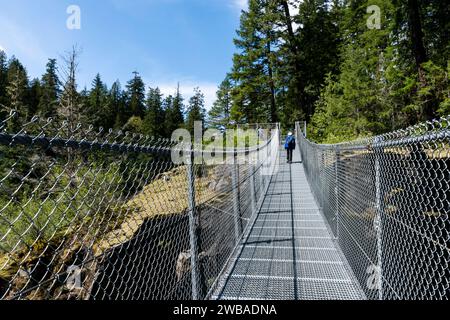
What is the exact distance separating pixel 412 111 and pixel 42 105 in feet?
171

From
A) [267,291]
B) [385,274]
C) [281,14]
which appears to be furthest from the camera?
[281,14]

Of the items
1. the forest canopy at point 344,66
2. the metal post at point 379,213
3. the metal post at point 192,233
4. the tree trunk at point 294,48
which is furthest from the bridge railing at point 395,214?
the tree trunk at point 294,48

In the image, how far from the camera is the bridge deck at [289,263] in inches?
136

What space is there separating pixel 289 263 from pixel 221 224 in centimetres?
Result: 110

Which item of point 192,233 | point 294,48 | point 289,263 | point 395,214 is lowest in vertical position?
point 289,263

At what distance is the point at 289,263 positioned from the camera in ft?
14.0

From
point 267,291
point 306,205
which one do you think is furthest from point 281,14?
point 267,291

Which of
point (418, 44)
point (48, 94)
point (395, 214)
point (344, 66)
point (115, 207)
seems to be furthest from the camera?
point (48, 94)

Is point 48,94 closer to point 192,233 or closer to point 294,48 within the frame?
point 294,48

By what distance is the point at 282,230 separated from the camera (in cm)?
577

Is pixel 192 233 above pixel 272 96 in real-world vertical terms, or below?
below

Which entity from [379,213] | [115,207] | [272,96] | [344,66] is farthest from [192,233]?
[272,96]

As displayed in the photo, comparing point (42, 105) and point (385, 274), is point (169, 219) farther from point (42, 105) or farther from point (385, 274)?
point (42, 105)
